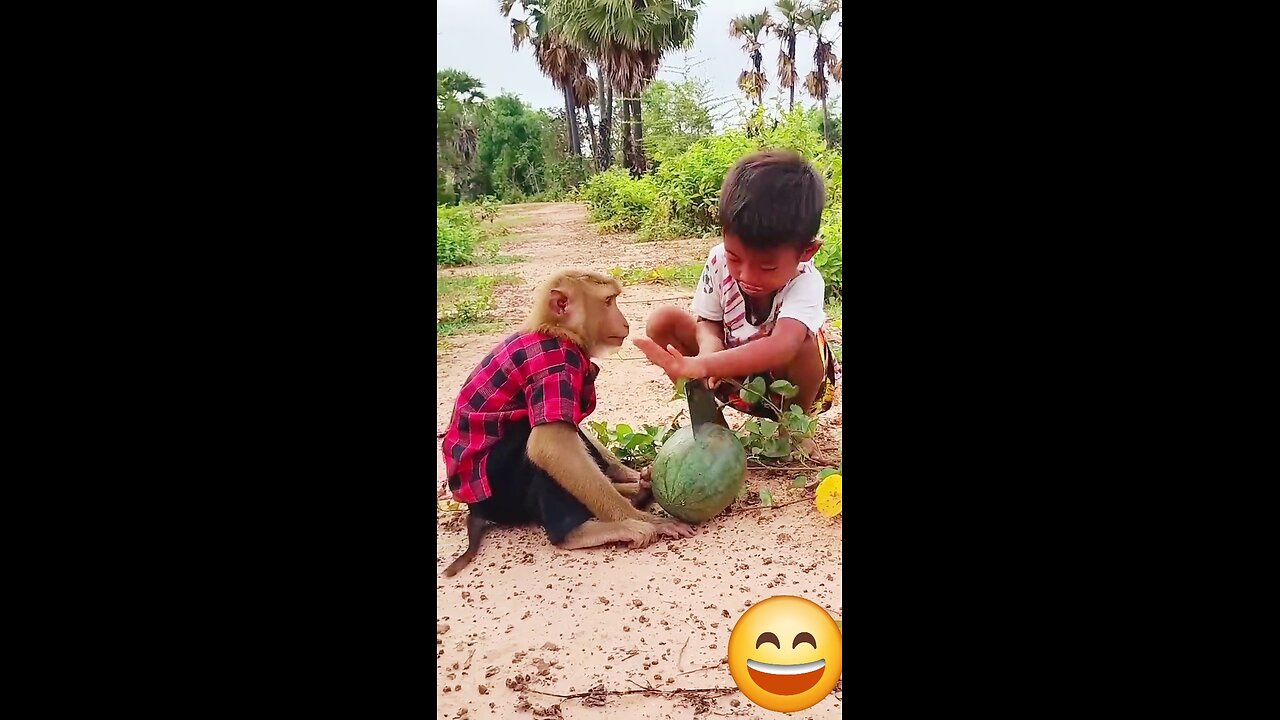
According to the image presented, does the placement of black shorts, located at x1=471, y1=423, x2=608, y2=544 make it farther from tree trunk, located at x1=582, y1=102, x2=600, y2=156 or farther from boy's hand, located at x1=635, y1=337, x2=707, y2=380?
tree trunk, located at x1=582, y1=102, x2=600, y2=156

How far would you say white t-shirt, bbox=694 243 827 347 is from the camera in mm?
2848

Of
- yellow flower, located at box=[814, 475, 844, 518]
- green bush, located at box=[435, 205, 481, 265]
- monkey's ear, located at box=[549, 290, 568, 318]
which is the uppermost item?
green bush, located at box=[435, 205, 481, 265]

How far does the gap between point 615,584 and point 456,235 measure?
1.14m

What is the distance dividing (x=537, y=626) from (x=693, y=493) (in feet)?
1.89

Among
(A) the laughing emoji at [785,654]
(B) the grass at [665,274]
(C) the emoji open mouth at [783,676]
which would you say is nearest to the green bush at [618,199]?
(B) the grass at [665,274]

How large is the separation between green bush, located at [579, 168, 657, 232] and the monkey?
31 centimetres

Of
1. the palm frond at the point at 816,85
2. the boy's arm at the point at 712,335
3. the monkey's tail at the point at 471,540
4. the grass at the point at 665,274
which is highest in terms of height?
the palm frond at the point at 816,85

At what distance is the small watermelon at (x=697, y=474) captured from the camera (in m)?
2.85

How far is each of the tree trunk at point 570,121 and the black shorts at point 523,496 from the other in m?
0.92

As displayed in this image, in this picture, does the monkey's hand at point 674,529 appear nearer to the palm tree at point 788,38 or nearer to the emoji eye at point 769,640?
the emoji eye at point 769,640

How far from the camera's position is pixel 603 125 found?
3.07m

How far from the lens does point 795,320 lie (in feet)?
9.43

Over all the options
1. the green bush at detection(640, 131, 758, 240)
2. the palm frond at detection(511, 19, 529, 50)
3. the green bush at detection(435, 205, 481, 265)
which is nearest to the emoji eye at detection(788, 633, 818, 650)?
the green bush at detection(640, 131, 758, 240)

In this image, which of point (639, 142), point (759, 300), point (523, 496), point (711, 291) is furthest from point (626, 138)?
point (523, 496)
